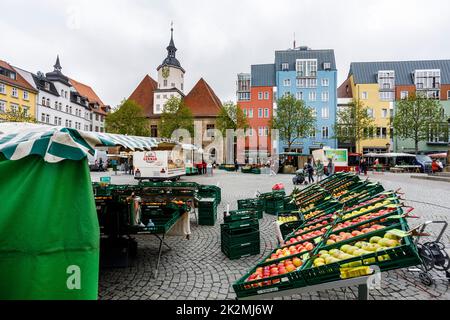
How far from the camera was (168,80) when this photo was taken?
5581 cm

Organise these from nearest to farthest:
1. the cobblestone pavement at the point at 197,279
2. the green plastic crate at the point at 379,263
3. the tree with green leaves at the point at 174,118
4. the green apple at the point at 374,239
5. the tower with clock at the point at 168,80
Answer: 1. the green plastic crate at the point at 379,263
2. the green apple at the point at 374,239
3. the cobblestone pavement at the point at 197,279
4. the tree with green leaves at the point at 174,118
5. the tower with clock at the point at 168,80

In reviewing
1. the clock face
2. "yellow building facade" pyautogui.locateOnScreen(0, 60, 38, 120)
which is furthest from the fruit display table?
the clock face

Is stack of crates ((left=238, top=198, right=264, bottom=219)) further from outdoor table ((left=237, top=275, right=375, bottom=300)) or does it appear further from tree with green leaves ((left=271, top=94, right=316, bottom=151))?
tree with green leaves ((left=271, top=94, right=316, bottom=151))

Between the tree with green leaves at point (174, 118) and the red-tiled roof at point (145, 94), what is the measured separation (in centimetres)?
1751

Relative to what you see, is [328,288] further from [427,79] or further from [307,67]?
[427,79]

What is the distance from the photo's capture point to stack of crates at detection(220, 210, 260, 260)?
16.5ft

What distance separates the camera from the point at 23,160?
2.53 metres

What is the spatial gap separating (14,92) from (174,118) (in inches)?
1021

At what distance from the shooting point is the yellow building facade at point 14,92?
123 feet

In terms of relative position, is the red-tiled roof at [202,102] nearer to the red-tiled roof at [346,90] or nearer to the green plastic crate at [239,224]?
the red-tiled roof at [346,90]

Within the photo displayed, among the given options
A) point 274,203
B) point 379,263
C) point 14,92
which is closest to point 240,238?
point 379,263

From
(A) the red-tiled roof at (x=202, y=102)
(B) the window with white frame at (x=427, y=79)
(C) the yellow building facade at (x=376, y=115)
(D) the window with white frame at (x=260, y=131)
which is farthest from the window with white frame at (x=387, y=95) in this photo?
(A) the red-tiled roof at (x=202, y=102)
